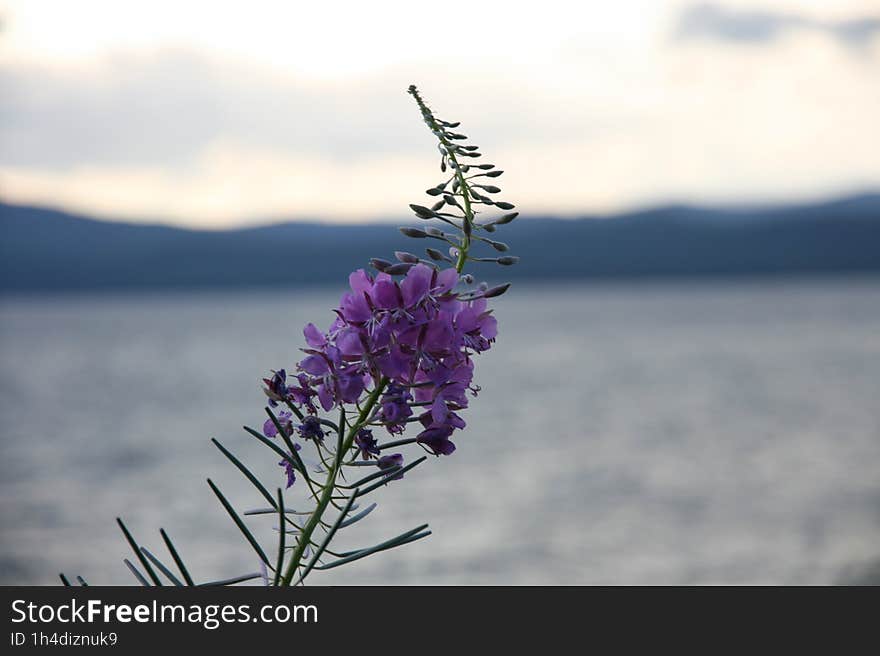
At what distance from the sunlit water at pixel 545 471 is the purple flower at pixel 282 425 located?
1.06 ft

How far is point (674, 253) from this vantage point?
7840 inches

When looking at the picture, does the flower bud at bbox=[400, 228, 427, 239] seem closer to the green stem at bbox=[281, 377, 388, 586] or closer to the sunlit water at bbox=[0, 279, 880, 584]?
the green stem at bbox=[281, 377, 388, 586]

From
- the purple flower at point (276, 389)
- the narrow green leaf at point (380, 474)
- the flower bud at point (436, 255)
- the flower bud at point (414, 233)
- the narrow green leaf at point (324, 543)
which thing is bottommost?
the narrow green leaf at point (324, 543)

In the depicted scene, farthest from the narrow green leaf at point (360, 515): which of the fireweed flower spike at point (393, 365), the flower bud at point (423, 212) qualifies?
the flower bud at point (423, 212)

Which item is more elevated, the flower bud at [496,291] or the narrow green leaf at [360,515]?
the flower bud at [496,291]

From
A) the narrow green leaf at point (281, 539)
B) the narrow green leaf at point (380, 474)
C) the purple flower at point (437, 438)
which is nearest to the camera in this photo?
the narrow green leaf at point (281, 539)

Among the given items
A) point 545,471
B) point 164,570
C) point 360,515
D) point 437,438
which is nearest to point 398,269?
point 437,438

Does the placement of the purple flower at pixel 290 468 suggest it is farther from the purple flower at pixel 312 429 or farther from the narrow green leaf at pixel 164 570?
the narrow green leaf at pixel 164 570

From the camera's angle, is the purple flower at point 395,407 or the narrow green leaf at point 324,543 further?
the purple flower at point 395,407

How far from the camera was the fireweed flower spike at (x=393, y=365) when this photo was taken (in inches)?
62.1

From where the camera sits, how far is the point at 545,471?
39.4m

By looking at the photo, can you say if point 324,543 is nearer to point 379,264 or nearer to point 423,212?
point 379,264

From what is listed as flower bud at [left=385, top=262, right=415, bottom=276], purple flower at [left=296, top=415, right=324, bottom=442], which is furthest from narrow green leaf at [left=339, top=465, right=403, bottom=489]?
flower bud at [left=385, top=262, right=415, bottom=276]
